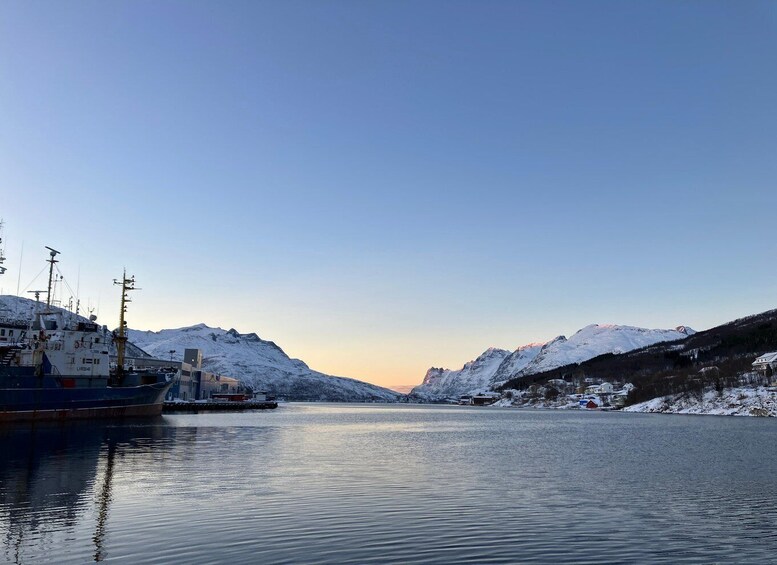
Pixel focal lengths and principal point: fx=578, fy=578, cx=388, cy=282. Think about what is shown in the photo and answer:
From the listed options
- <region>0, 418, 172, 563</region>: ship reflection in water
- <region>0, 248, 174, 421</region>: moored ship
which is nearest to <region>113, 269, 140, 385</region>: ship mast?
<region>0, 248, 174, 421</region>: moored ship

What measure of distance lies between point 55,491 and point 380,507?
19023 mm

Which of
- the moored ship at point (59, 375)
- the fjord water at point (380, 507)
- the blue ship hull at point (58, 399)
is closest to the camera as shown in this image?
the fjord water at point (380, 507)

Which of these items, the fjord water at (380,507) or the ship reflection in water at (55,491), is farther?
the ship reflection in water at (55,491)

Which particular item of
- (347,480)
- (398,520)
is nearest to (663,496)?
(398,520)

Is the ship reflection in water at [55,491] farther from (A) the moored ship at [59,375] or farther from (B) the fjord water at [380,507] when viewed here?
(A) the moored ship at [59,375]

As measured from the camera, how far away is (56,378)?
9744cm

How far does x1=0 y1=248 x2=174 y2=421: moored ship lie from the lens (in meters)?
92.2

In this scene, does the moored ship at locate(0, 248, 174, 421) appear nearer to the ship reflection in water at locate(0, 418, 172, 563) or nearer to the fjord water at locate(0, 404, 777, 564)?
the ship reflection in water at locate(0, 418, 172, 563)

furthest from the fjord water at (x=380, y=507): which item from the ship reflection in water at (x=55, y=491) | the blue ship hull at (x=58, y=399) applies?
the blue ship hull at (x=58, y=399)

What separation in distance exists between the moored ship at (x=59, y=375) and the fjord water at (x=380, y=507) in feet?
140

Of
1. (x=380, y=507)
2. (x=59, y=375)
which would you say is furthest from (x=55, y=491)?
(x=59, y=375)

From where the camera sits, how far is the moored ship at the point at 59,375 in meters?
92.2

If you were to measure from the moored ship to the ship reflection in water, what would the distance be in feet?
86.4

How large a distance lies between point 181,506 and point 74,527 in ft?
18.9
